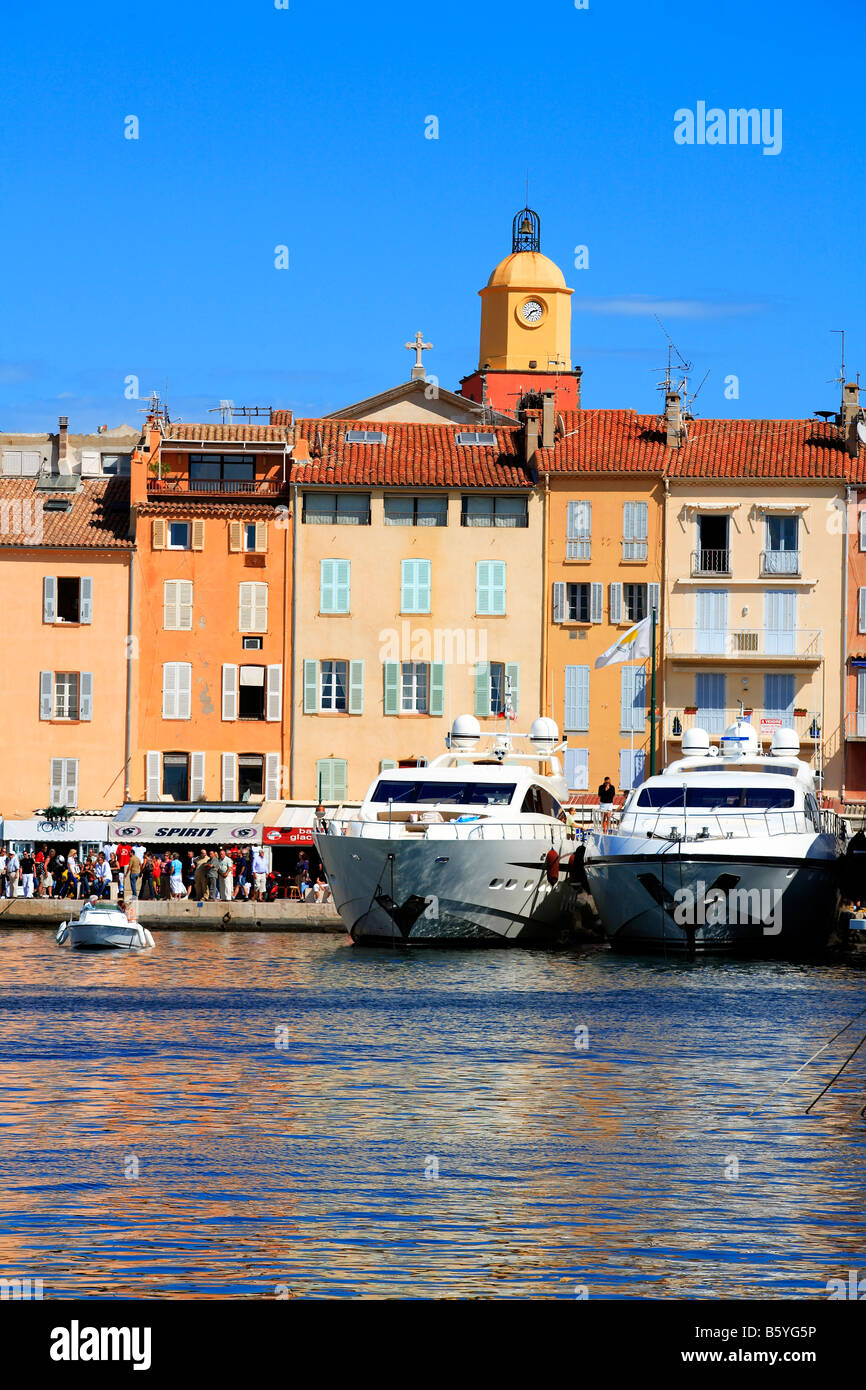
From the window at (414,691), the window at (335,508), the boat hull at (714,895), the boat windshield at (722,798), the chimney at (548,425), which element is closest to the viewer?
the boat hull at (714,895)

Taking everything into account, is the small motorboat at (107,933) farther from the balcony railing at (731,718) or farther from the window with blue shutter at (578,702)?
the balcony railing at (731,718)

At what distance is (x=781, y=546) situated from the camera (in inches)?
2896

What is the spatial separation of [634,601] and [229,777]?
1554 cm

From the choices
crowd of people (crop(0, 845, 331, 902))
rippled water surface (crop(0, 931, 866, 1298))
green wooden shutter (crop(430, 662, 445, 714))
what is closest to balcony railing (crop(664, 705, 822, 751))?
green wooden shutter (crop(430, 662, 445, 714))

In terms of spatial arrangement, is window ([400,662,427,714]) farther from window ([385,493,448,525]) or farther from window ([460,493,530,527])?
window ([460,493,530,527])

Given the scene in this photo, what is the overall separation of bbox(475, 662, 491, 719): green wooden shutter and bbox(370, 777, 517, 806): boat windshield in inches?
743

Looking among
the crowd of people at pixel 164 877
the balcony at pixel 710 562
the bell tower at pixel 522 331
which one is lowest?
the crowd of people at pixel 164 877

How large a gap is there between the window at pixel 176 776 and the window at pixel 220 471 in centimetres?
1010

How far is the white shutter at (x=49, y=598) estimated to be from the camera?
7319 centimetres

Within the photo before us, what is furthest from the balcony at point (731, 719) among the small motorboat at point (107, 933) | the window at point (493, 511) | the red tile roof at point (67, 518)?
the small motorboat at point (107, 933)

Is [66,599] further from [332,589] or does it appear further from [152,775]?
[332,589]

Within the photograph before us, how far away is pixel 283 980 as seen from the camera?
145 ft

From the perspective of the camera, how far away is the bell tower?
9538 centimetres

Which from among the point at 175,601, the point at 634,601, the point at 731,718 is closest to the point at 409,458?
the point at 634,601
